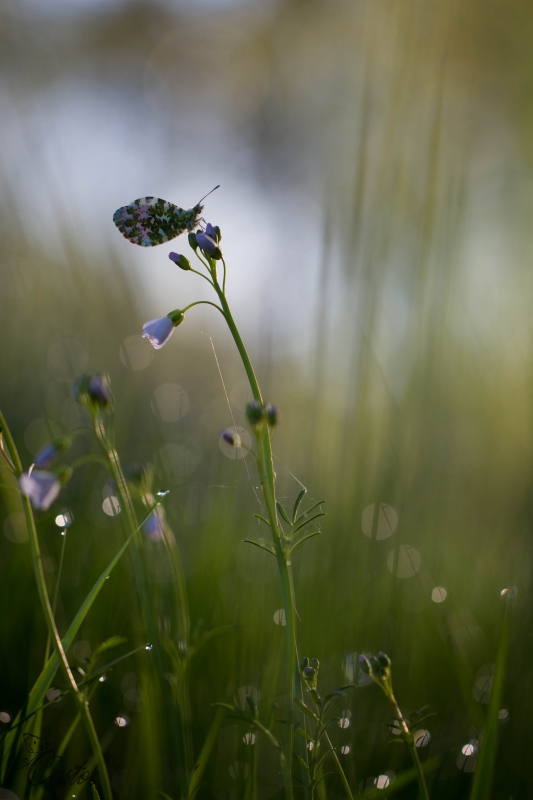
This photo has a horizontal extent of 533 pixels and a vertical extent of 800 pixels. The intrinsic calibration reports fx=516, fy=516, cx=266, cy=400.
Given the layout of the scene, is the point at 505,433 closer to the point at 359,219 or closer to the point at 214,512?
the point at 359,219

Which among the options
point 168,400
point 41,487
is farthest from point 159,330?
point 168,400

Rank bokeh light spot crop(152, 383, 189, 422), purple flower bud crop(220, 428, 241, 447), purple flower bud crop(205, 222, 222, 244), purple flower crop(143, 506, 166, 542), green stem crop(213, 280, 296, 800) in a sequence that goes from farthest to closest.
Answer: bokeh light spot crop(152, 383, 189, 422)
purple flower crop(143, 506, 166, 542)
purple flower bud crop(205, 222, 222, 244)
purple flower bud crop(220, 428, 241, 447)
green stem crop(213, 280, 296, 800)

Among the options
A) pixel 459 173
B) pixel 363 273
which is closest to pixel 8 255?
pixel 363 273

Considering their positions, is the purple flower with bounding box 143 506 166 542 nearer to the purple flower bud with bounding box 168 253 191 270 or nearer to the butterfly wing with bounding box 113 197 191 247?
the purple flower bud with bounding box 168 253 191 270

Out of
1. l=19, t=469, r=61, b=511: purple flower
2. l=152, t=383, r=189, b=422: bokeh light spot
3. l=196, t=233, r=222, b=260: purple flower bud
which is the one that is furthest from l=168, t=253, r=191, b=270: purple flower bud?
l=152, t=383, r=189, b=422: bokeh light spot

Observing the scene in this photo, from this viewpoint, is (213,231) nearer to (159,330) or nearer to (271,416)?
(159,330)
